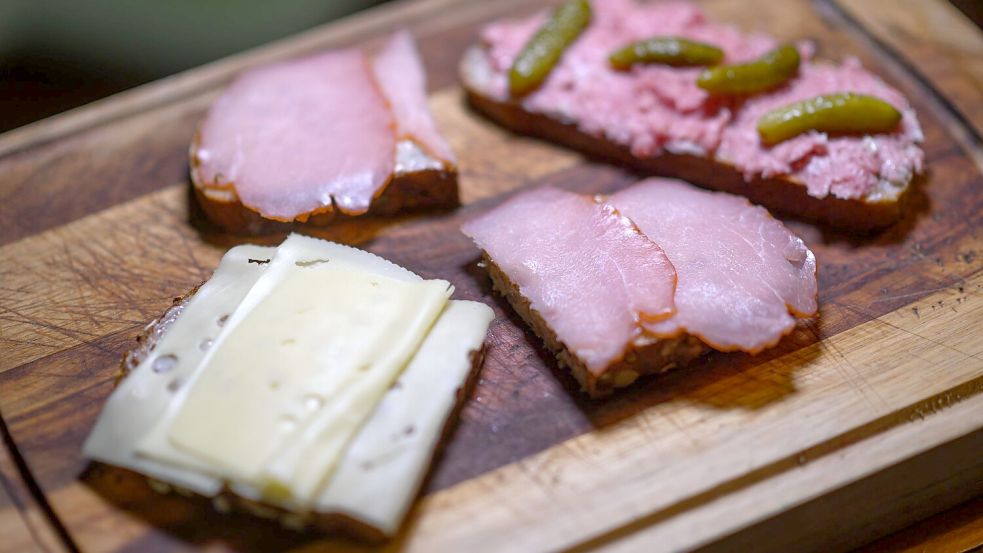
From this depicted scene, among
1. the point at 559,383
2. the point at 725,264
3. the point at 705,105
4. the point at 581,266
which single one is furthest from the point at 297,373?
the point at 705,105

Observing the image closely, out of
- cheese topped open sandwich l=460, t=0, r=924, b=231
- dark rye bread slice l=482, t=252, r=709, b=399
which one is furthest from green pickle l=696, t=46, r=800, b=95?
dark rye bread slice l=482, t=252, r=709, b=399

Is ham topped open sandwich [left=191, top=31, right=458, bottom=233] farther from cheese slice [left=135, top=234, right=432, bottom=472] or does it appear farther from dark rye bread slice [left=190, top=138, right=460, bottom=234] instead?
cheese slice [left=135, top=234, right=432, bottom=472]

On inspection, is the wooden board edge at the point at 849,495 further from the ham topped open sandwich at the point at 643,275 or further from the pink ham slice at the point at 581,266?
the pink ham slice at the point at 581,266

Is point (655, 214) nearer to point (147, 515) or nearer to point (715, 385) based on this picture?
point (715, 385)

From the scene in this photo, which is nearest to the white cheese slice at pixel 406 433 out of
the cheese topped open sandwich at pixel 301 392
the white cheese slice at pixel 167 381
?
the cheese topped open sandwich at pixel 301 392

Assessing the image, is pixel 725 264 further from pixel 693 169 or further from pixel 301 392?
pixel 301 392

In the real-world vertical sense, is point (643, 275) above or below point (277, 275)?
below

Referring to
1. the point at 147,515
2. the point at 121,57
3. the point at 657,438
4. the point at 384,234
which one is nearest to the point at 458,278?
the point at 384,234

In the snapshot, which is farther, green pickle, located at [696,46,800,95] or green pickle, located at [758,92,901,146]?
green pickle, located at [696,46,800,95]
